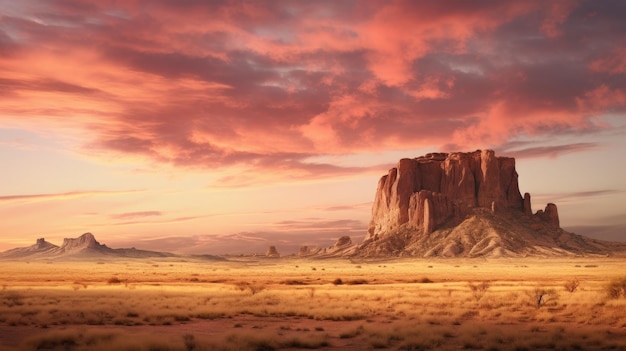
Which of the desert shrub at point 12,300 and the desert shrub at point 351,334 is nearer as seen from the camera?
the desert shrub at point 351,334

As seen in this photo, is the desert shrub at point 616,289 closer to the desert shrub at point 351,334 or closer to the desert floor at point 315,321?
the desert floor at point 315,321

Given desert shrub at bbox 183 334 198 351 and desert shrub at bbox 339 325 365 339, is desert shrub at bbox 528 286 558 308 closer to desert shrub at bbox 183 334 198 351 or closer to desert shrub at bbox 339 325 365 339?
desert shrub at bbox 339 325 365 339

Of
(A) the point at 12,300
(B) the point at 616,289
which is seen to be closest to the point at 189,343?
(A) the point at 12,300

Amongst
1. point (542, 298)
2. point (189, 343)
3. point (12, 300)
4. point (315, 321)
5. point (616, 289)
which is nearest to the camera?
point (189, 343)

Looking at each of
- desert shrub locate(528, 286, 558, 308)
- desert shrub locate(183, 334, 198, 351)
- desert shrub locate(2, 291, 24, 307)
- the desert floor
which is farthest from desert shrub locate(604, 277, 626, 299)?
desert shrub locate(2, 291, 24, 307)

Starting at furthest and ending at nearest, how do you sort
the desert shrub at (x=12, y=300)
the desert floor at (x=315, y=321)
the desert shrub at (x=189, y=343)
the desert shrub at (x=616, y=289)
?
the desert shrub at (x=616, y=289), the desert shrub at (x=12, y=300), the desert floor at (x=315, y=321), the desert shrub at (x=189, y=343)

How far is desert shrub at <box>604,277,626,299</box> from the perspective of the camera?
3856 centimetres

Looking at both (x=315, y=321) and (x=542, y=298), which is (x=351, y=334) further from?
(x=542, y=298)

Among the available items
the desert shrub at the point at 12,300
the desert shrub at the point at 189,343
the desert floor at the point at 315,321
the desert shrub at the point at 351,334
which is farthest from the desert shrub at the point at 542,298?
the desert shrub at the point at 12,300

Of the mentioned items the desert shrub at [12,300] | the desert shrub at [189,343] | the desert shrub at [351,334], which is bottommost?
the desert shrub at [351,334]

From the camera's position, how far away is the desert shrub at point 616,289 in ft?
127

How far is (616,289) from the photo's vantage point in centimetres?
3903

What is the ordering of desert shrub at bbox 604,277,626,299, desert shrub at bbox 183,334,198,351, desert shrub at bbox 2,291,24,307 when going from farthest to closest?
desert shrub at bbox 604,277,626,299 < desert shrub at bbox 2,291,24,307 < desert shrub at bbox 183,334,198,351

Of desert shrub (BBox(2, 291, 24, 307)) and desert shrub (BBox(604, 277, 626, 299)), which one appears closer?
desert shrub (BBox(2, 291, 24, 307))
